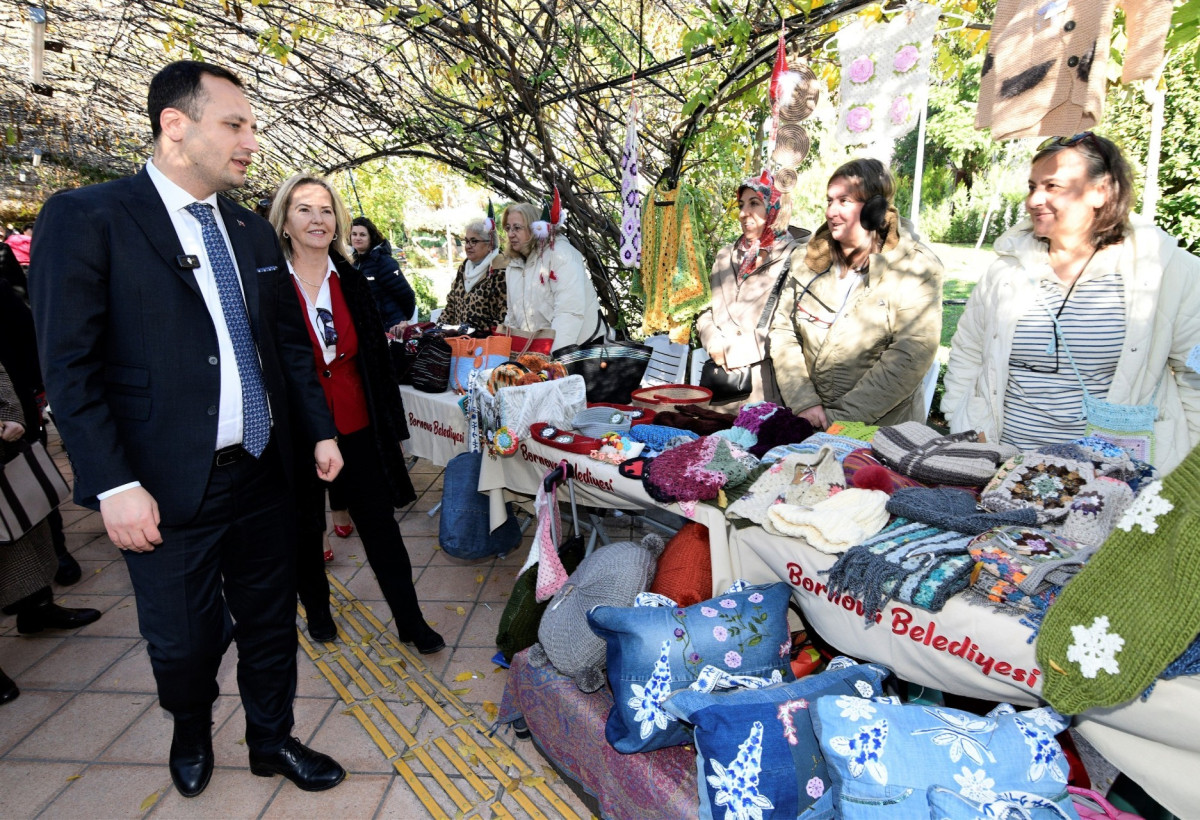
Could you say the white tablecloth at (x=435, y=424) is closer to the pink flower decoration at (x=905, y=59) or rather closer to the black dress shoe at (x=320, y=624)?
the black dress shoe at (x=320, y=624)

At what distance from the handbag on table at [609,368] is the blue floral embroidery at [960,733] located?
2350mm

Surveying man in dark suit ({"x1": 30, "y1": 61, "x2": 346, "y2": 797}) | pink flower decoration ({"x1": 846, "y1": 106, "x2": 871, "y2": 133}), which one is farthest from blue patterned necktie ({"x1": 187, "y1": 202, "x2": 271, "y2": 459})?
pink flower decoration ({"x1": 846, "y1": 106, "x2": 871, "y2": 133})

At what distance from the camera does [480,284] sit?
16.5ft

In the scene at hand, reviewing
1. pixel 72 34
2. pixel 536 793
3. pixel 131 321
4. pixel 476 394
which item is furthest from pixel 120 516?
pixel 72 34

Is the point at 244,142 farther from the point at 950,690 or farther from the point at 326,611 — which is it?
the point at 950,690

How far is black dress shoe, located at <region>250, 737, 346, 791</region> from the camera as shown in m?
2.27

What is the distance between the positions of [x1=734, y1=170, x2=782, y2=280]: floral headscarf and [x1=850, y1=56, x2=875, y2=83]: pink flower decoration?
60 cm

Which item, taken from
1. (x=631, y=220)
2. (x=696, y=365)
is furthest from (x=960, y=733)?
(x=631, y=220)

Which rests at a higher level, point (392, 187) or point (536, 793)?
point (392, 187)

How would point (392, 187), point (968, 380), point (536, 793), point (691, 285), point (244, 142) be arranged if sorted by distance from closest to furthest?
point (244, 142)
point (536, 793)
point (968, 380)
point (691, 285)
point (392, 187)

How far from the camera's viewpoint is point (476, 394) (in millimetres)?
3406

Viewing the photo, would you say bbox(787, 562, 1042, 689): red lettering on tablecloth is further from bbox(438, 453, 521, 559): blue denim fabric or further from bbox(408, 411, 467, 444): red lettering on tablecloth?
bbox(408, 411, 467, 444): red lettering on tablecloth

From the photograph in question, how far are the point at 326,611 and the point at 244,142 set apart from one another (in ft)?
6.98

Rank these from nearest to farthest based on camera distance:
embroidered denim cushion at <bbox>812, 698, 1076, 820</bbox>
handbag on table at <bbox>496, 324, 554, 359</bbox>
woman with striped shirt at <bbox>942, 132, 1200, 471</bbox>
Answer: embroidered denim cushion at <bbox>812, 698, 1076, 820</bbox> < woman with striped shirt at <bbox>942, 132, 1200, 471</bbox> < handbag on table at <bbox>496, 324, 554, 359</bbox>
